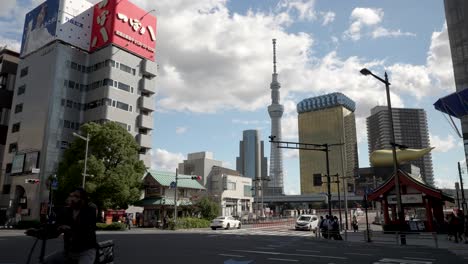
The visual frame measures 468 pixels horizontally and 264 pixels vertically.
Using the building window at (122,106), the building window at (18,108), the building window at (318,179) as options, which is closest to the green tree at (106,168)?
the building window at (122,106)

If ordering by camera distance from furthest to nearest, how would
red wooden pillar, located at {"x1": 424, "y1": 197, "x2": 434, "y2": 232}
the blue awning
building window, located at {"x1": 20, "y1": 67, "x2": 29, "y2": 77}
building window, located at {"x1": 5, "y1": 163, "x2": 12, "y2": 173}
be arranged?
1. building window, located at {"x1": 20, "y1": 67, "x2": 29, "y2": 77}
2. building window, located at {"x1": 5, "y1": 163, "x2": 12, "y2": 173}
3. red wooden pillar, located at {"x1": 424, "y1": 197, "x2": 434, "y2": 232}
4. the blue awning

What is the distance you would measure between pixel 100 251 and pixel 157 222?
42.2 m

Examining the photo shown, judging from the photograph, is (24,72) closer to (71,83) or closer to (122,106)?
(71,83)

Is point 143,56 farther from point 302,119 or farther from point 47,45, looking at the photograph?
point 302,119

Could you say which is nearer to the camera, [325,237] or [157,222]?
[325,237]

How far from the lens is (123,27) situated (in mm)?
62000

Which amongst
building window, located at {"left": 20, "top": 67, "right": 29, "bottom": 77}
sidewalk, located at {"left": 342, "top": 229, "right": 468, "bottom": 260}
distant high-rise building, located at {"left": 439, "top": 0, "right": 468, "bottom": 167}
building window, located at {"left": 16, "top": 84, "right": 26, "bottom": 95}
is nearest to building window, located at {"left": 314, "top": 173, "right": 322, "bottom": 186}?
sidewalk, located at {"left": 342, "top": 229, "right": 468, "bottom": 260}

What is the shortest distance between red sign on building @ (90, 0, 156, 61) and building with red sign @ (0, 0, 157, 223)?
0.16 m

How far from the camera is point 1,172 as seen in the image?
2355 inches

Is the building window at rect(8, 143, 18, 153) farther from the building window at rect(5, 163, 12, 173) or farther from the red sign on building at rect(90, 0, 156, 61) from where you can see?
the red sign on building at rect(90, 0, 156, 61)

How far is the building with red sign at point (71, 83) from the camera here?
5453 cm

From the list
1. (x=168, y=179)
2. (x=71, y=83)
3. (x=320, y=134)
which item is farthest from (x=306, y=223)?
(x=320, y=134)

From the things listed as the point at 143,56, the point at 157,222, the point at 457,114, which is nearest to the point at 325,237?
the point at 457,114

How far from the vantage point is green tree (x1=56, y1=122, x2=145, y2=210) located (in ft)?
133
